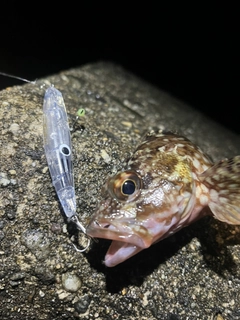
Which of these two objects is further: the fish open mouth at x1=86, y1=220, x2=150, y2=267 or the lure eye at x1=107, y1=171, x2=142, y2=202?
the lure eye at x1=107, y1=171, x2=142, y2=202

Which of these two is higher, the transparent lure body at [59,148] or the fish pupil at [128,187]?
the fish pupil at [128,187]

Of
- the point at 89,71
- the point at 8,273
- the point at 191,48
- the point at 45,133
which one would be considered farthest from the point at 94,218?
the point at 191,48

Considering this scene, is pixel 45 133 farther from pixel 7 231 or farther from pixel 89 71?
pixel 89 71

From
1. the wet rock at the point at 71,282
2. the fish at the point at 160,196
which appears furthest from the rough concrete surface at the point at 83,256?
the fish at the point at 160,196

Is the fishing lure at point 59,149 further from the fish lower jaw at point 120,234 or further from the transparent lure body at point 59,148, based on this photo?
the fish lower jaw at point 120,234

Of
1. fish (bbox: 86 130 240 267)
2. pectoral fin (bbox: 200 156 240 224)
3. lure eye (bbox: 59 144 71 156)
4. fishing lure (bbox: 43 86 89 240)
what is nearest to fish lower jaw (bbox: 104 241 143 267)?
fish (bbox: 86 130 240 267)

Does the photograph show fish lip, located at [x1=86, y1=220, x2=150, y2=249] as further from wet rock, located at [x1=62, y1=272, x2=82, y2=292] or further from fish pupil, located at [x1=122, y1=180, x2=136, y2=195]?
wet rock, located at [x1=62, y1=272, x2=82, y2=292]
